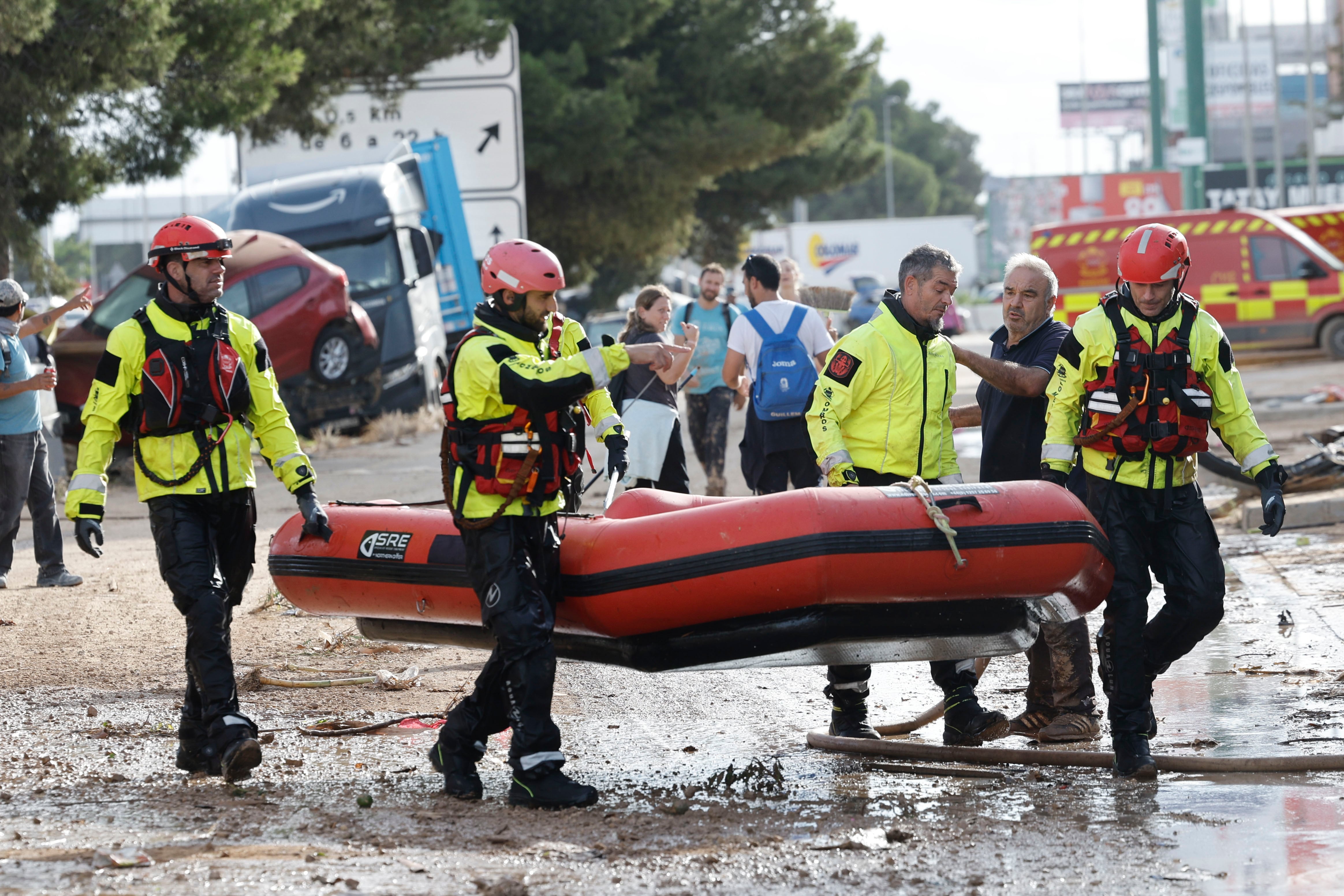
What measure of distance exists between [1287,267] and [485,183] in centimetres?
1141

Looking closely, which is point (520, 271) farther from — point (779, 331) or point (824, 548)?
point (779, 331)

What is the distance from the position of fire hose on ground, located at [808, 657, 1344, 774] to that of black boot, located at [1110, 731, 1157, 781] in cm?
9

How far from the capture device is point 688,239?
33875mm

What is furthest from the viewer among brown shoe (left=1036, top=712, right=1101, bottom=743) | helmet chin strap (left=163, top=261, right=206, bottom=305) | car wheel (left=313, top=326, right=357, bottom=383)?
car wheel (left=313, top=326, right=357, bottom=383)

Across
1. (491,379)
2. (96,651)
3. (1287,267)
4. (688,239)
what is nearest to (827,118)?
(688,239)

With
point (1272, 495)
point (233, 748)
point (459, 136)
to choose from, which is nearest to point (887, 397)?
point (1272, 495)

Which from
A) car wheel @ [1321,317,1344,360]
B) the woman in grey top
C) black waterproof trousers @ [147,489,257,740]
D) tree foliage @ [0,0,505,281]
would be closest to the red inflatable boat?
black waterproof trousers @ [147,489,257,740]

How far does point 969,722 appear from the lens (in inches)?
226

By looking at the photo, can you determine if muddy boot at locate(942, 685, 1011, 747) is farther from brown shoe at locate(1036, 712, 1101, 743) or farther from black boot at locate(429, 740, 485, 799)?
black boot at locate(429, 740, 485, 799)

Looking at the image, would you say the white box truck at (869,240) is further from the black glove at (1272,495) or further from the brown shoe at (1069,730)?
the black glove at (1272,495)

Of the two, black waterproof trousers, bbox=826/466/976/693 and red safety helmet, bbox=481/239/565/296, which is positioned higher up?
red safety helmet, bbox=481/239/565/296

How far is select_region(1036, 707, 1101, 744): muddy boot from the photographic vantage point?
231 inches

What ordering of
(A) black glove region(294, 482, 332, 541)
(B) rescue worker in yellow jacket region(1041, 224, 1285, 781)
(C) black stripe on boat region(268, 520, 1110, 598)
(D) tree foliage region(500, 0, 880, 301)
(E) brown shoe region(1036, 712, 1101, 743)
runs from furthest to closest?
(D) tree foliage region(500, 0, 880, 301)
(E) brown shoe region(1036, 712, 1101, 743)
(A) black glove region(294, 482, 332, 541)
(B) rescue worker in yellow jacket region(1041, 224, 1285, 781)
(C) black stripe on boat region(268, 520, 1110, 598)

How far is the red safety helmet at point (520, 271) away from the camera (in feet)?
16.4
